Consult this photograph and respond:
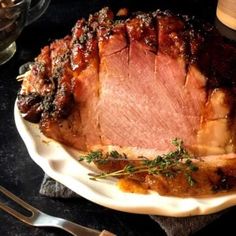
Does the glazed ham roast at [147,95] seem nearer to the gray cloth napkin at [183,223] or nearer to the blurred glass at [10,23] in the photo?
the gray cloth napkin at [183,223]

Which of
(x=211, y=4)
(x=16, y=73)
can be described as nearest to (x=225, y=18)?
(x=211, y=4)

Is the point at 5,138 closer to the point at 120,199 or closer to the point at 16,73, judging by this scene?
the point at 16,73

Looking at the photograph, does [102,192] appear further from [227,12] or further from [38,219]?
[227,12]

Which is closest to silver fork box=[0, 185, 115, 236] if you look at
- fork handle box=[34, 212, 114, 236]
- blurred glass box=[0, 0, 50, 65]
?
Answer: fork handle box=[34, 212, 114, 236]

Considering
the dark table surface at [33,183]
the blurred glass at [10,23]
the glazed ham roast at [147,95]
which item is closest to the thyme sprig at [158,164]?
the glazed ham roast at [147,95]

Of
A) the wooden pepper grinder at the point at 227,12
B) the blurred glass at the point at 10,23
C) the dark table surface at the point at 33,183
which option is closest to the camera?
the dark table surface at the point at 33,183

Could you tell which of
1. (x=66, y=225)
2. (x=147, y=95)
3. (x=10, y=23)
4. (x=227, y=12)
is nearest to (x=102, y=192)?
(x=66, y=225)
